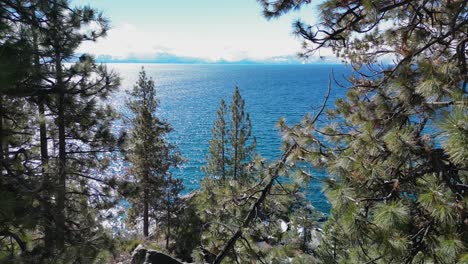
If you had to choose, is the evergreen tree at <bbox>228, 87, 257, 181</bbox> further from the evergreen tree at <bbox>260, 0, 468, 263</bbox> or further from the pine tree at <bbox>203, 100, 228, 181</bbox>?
the evergreen tree at <bbox>260, 0, 468, 263</bbox>

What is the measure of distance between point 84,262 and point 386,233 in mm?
4710

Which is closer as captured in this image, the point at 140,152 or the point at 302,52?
the point at 302,52

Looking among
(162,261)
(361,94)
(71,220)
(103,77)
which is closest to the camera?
(361,94)

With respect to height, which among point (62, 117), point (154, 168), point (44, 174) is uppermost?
point (62, 117)

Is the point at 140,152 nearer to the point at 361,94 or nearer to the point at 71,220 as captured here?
the point at 71,220

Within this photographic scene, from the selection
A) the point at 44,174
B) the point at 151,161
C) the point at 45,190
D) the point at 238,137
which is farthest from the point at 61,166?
the point at 238,137

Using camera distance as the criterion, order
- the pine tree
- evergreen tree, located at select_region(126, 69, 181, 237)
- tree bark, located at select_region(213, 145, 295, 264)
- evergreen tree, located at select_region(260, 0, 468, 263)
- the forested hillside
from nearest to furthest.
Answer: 1. evergreen tree, located at select_region(260, 0, 468, 263)
2. the forested hillside
3. tree bark, located at select_region(213, 145, 295, 264)
4. evergreen tree, located at select_region(126, 69, 181, 237)
5. the pine tree

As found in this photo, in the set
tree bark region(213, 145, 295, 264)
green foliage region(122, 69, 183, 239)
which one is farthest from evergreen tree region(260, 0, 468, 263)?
green foliage region(122, 69, 183, 239)

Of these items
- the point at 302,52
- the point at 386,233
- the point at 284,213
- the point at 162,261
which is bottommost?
the point at 162,261

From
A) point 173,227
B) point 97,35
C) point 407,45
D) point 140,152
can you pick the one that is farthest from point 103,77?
point 173,227

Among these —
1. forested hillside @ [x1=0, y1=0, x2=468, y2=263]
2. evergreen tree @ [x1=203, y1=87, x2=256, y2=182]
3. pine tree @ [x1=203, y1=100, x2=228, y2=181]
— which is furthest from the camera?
pine tree @ [x1=203, y1=100, x2=228, y2=181]

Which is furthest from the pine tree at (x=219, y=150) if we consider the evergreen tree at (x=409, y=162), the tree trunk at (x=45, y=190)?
the evergreen tree at (x=409, y=162)

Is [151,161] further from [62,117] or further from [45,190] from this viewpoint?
[45,190]

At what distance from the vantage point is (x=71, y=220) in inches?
234
